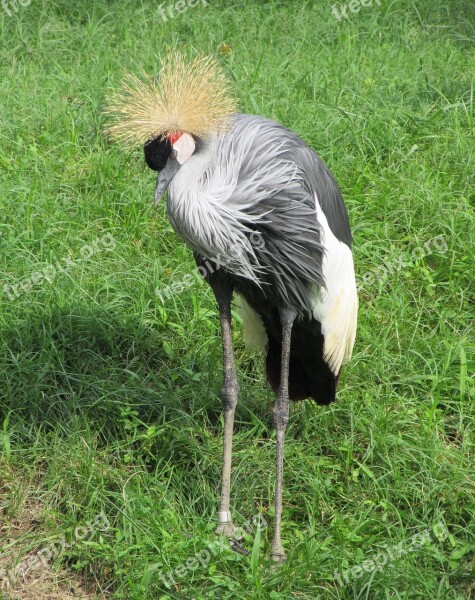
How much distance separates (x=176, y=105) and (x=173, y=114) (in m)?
0.03

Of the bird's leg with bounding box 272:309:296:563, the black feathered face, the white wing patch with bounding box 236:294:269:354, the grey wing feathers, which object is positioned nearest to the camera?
the black feathered face

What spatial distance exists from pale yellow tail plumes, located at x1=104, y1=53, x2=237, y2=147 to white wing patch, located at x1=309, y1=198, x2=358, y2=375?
16.7 inches

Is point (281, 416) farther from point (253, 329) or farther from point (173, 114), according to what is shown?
point (173, 114)

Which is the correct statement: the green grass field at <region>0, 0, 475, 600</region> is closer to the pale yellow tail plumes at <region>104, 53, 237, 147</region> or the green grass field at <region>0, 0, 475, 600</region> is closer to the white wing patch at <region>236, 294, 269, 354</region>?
the white wing patch at <region>236, 294, 269, 354</region>

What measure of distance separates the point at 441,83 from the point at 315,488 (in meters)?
2.48

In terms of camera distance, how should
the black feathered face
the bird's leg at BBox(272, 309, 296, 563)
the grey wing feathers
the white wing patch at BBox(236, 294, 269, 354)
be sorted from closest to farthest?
the black feathered face → the grey wing feathers → the bird's leg at BBox(272, 309, 296, 563) → the white wing patch at BBox(236, 294, 269, 354)

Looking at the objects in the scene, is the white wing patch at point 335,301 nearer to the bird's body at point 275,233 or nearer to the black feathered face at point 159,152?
the bird's body at point 275,233

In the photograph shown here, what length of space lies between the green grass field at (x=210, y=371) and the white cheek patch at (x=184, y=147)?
104cm

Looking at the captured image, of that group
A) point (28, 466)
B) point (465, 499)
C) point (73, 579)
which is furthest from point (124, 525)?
point (465, 499)

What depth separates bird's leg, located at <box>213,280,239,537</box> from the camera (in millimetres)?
2951

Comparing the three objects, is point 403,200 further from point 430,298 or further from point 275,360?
point 275,360

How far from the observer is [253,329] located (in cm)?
322

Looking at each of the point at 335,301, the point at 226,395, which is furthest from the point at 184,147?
the point at 226,395

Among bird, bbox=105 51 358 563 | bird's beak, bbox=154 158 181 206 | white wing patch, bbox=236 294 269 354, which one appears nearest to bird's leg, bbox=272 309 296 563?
bird, bbox=105 51 358 563
